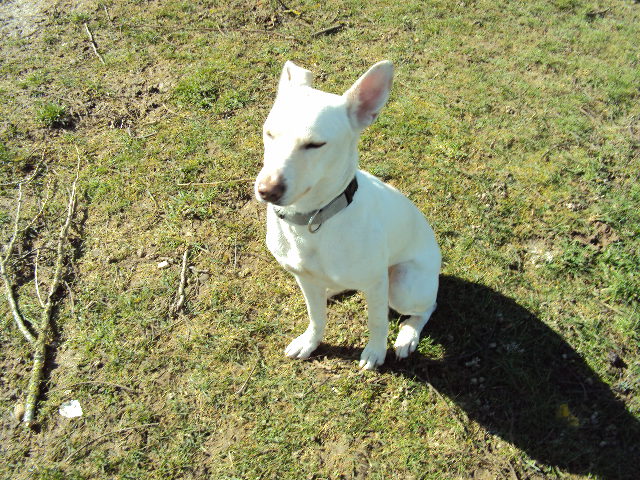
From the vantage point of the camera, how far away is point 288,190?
2102 millimetres

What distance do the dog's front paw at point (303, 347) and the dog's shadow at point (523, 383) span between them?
126 millimetres

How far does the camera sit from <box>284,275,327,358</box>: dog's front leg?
310 centimetres

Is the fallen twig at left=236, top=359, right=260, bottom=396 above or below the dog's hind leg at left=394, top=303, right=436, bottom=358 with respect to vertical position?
below

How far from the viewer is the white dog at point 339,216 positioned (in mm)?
2139

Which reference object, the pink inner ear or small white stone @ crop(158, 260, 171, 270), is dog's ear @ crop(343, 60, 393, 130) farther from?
small white stone @ crop(158, 260, 171, 270)

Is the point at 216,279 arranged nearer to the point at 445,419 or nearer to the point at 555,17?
the point at 445,419

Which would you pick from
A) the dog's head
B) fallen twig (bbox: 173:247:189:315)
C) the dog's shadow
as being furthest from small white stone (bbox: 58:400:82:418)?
the dog's head

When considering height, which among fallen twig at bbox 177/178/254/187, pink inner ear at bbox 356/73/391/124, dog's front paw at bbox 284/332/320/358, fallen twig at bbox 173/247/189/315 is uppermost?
pink inner ear at bbox 356/73/391/124

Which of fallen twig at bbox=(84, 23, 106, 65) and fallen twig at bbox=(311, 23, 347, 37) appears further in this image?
fallen twig at bbox=(311, 23, 347, 37)

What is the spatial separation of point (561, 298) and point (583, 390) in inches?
32.1

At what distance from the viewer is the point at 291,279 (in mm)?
4102

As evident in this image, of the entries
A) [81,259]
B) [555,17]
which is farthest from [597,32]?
[81,259]

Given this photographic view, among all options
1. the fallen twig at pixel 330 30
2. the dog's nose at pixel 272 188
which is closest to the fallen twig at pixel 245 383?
the dog's nose at pixel 272 188

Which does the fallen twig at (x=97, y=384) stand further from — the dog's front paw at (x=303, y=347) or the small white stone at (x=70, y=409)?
the dog's front paw at (x=303, y=347)
